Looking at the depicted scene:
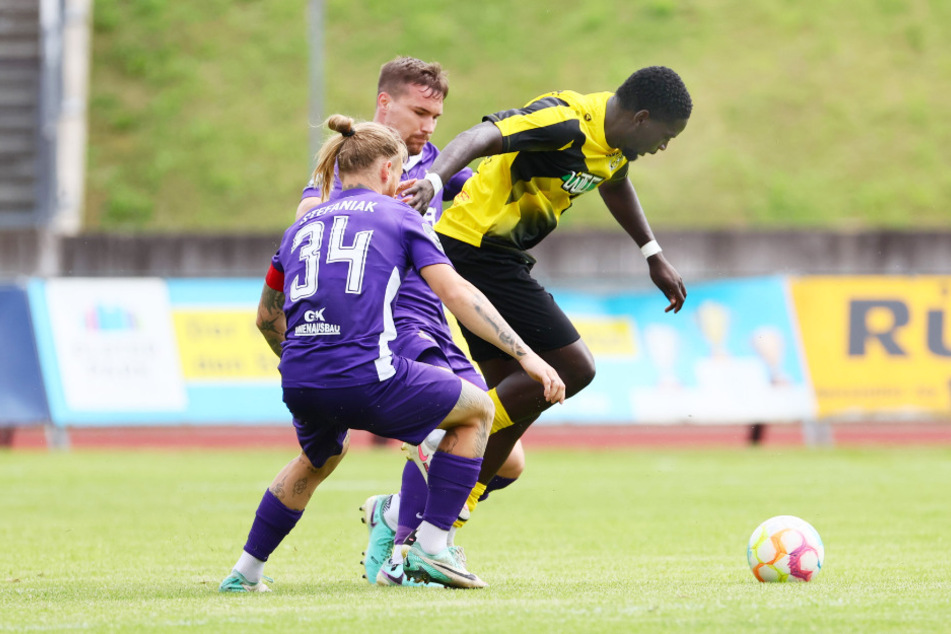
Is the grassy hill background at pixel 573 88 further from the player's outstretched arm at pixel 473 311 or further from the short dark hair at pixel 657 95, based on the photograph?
the player's outstretched arm at pixel 473 311

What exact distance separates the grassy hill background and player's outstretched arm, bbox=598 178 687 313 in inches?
648

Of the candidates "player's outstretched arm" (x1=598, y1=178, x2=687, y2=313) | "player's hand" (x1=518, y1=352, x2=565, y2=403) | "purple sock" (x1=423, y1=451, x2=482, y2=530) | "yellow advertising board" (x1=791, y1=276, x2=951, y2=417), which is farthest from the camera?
"yellow advertising board" (x1=791, y1=276, x2=951, y2=417)

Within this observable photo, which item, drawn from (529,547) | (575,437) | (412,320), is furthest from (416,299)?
(575,437)

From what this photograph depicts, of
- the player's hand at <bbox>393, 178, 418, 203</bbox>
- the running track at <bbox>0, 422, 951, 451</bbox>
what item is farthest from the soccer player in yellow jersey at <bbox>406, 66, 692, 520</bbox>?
the running track at <bbox>0, 422, 951, 451</bbox>

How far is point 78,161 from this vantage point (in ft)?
74.2

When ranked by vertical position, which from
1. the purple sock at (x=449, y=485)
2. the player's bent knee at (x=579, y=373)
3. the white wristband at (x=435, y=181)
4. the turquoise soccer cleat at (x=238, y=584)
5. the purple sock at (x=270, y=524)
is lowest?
the turquoise soccer cleat at (x=238, y=584)

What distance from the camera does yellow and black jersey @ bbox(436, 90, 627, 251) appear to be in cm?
553

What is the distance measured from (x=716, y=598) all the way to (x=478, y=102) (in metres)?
21.5

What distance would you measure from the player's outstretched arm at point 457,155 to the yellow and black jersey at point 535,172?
0.06 metres

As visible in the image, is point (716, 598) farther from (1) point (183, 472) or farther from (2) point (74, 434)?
(2) point (74, 434)

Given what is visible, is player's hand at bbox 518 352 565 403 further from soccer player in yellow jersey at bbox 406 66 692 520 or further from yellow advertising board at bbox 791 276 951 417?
yellow advertising board at bbox 791 276 951 417

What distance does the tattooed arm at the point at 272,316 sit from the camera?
5406mm

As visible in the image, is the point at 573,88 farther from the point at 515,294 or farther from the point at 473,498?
the point at 473,498

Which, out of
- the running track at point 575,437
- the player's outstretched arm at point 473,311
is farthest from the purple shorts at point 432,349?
the running track at point 575,437
